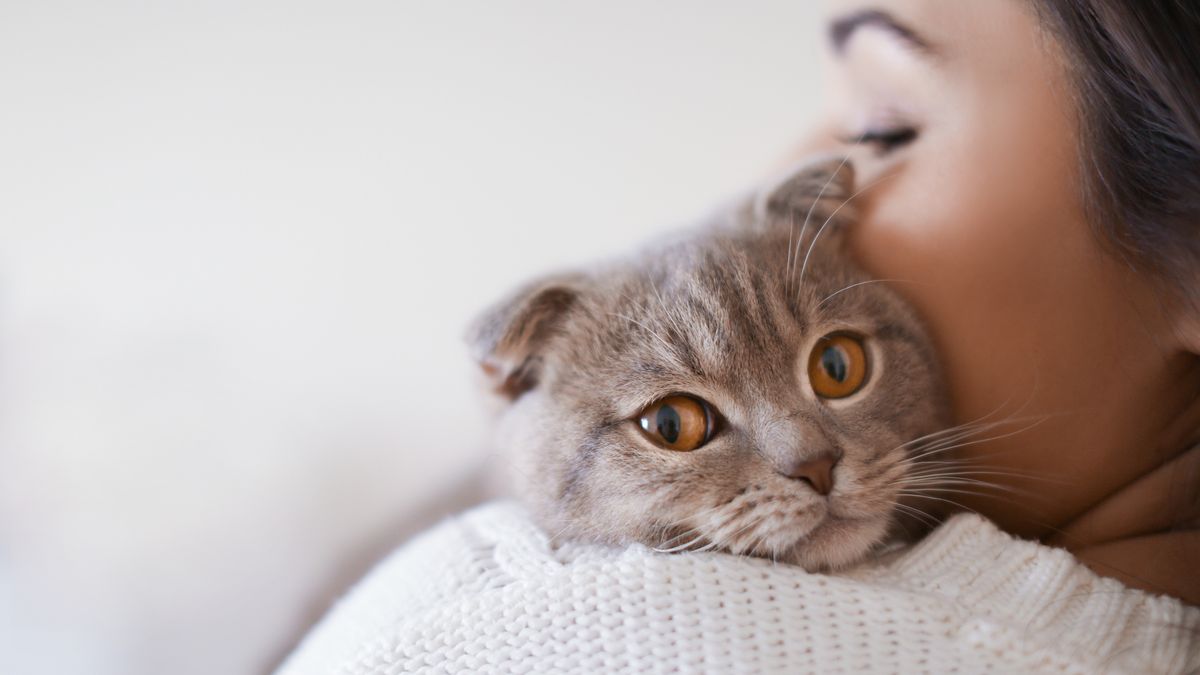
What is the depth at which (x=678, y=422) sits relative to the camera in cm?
107

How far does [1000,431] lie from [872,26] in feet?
2.23

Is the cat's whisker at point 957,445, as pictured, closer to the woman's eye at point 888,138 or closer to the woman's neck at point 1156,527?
the woman's neck at point 1156,527

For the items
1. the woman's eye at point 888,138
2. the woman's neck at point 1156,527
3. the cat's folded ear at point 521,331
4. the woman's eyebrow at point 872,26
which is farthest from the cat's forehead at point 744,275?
the woman's neck at point 1156,527

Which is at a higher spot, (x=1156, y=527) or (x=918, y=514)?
(x=918, y=514)

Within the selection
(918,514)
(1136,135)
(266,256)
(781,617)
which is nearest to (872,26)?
(1136,135)

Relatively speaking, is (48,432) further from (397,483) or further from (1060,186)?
(1060,186)

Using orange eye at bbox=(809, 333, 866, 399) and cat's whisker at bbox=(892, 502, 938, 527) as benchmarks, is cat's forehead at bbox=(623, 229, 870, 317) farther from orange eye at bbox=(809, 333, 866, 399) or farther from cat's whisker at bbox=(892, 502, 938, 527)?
cat's whisker at bbox=(892, 502, 938, 527)

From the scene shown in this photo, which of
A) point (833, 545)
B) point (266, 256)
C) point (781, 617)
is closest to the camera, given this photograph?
point (781, 617)

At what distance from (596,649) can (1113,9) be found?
0.99 m

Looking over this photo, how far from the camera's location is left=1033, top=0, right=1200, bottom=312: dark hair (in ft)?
3.10

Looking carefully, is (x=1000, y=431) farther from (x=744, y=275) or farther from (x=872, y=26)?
(x=872, y=26)

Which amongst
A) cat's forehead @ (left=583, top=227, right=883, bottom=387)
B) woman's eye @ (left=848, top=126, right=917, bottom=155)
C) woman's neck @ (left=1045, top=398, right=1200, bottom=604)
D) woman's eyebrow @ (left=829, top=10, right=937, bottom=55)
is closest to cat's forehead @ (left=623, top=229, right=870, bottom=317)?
cat's forehead @ (left=583, top=227, right=883, bottom=387)

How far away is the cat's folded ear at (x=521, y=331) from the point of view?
113 centimetres

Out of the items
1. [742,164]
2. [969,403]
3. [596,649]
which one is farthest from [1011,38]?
[742,164]
